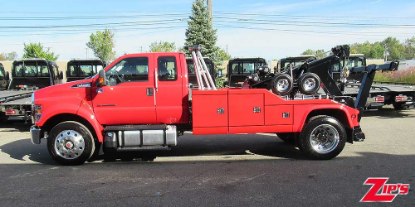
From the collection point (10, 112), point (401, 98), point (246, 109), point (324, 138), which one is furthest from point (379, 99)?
point (10, 112)

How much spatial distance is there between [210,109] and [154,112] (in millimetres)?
1078

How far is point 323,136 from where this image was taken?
8297 millimetres

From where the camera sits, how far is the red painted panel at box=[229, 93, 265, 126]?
26.3 ft

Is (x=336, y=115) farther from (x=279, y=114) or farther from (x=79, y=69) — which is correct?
(x=79, y=69)

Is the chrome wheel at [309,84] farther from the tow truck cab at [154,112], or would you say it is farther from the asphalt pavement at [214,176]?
the asphalt pavement at [214,176]

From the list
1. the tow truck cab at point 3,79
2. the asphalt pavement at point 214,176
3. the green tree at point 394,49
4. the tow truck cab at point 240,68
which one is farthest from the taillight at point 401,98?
the green tree at point 394,49

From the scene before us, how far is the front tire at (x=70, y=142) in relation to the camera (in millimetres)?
7910

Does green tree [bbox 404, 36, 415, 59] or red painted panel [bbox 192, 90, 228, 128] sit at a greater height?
green tree [bbox 404, 36, 415, 59]

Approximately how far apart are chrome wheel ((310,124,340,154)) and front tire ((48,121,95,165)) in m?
4.22

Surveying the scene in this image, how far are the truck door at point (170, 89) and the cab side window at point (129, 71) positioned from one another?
302 millimetres

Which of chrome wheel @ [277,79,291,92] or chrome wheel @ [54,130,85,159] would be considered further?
chrome wheel @ [277,79,291,92]

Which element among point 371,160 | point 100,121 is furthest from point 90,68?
point 371,160

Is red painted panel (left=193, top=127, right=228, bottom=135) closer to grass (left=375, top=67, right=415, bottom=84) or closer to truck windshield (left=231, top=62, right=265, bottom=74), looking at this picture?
truck windshield (left=231, top=62, right=265, bottom=74)

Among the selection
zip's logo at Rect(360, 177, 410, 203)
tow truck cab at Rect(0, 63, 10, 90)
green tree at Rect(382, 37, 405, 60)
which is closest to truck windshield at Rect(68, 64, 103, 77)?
tow truck cab at Rect(0, 63, 10, 90)
